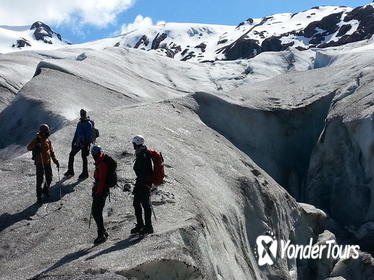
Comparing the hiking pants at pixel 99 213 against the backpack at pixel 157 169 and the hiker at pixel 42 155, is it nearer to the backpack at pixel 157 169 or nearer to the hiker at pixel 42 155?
the backpack at pixel 157 169

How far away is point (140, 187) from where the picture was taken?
13.7m

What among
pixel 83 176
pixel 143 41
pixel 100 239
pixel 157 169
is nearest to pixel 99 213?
pixel 100 239

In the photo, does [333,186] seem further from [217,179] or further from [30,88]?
[30,88]

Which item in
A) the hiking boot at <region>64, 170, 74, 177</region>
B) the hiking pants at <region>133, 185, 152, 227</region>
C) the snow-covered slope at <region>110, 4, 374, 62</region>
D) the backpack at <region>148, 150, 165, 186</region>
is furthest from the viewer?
the snow-covered slope at <region>110, 4, 374, 62</region>

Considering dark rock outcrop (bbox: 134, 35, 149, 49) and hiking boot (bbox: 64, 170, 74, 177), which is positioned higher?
dark rock outcrop (bbox: 134, 35, 149, 49)

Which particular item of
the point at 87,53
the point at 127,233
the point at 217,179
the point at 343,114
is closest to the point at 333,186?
the point at 343,114

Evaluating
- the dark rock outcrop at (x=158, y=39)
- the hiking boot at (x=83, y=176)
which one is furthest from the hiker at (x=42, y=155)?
the dark rock outcrop at (x=158, y=39)

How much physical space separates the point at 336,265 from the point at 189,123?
8.32 metres

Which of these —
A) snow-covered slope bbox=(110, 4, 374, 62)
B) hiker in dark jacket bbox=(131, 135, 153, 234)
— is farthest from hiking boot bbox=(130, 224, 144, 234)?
snow-covered slope bbox=(110, 4, 374, 62)

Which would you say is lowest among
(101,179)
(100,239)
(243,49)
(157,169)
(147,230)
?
(100,239)

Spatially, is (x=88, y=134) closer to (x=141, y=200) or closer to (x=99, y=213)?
(x=99, y=213)

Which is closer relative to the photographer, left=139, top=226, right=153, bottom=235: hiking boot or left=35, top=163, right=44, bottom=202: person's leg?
left=139, top=226, right=153, bottom=235: hiking boot

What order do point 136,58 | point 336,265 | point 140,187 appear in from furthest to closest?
point 136,58, point 336,265, point 140,187

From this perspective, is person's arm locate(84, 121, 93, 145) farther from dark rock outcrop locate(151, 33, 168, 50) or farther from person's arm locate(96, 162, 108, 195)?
dark rock outcrop locate(151, 33, 168, 50)
